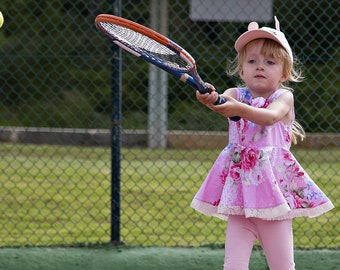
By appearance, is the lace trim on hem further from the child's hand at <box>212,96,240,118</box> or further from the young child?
the child's hand at <box>212,96,240,118</box>

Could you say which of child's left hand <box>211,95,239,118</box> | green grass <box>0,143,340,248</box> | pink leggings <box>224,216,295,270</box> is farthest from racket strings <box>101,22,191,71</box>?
green grass <box>0,143,340,248</box>

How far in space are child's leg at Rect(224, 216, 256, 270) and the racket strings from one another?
28.3 inches

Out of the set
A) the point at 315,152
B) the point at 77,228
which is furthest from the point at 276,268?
the point at 315,152

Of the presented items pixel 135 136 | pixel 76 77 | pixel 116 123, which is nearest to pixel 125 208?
pixel 116 123

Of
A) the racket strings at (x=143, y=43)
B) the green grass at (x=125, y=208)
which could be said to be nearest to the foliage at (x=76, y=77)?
the green grass at (x=125, y=208)

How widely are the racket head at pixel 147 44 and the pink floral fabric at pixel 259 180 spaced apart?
17.5 inches

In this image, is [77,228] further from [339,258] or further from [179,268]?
[339,258]

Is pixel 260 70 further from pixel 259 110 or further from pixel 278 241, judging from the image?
pixel 278 241

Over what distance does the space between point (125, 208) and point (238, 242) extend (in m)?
2.92

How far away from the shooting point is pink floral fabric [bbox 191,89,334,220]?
3613 mm

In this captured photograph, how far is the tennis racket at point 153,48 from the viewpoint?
3.22 m

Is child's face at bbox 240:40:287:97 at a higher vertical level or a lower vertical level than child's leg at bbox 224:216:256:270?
higher

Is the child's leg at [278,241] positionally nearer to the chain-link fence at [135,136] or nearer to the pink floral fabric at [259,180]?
the pink floral fabric at [259,180]

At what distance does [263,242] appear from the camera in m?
3.72
